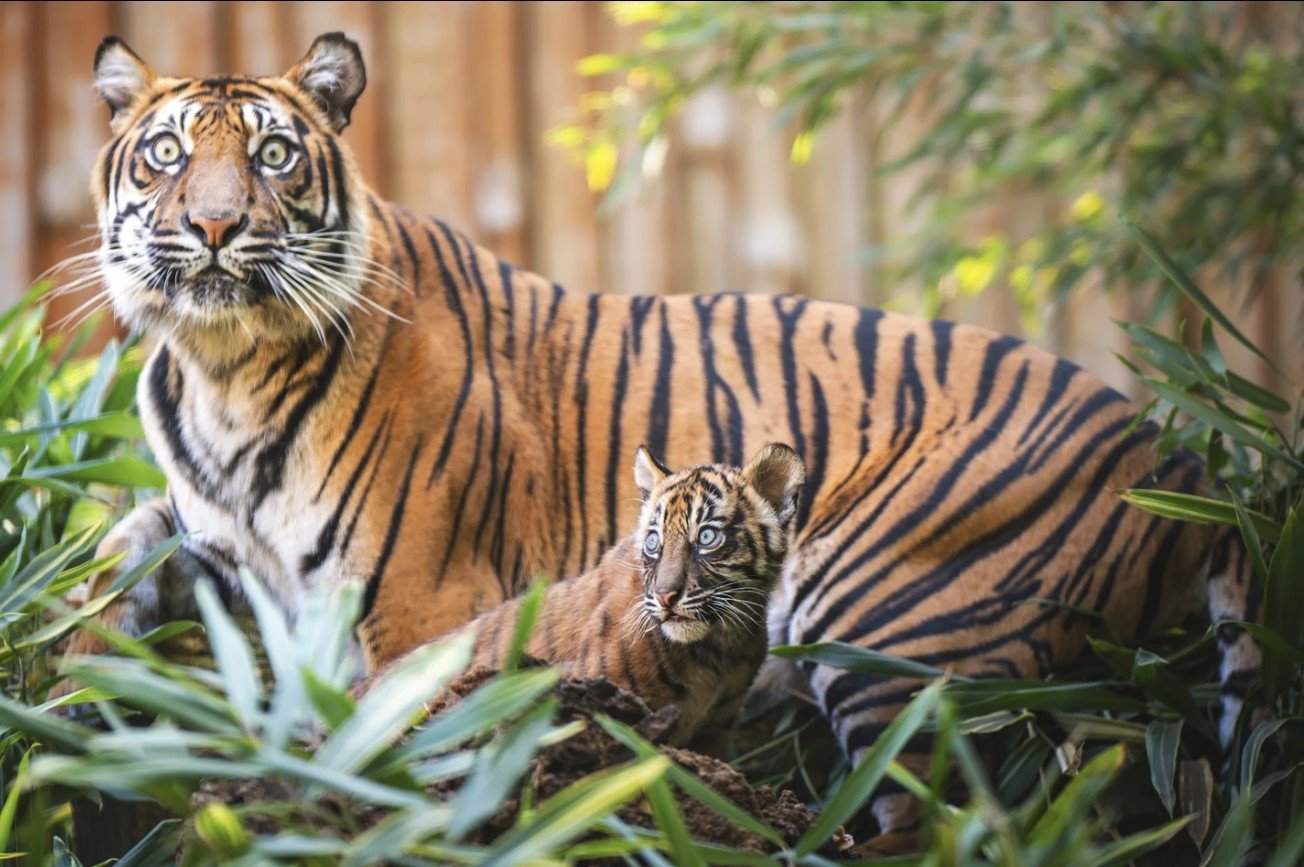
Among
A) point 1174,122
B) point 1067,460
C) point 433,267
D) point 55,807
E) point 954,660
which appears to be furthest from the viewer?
point 1174,122

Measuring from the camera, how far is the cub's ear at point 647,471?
2.57m

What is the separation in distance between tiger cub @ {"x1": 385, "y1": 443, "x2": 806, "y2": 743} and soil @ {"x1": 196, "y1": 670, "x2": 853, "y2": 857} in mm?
266

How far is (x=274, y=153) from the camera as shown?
113 inches

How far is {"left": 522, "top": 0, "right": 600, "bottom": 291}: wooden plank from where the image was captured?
654 centimetres

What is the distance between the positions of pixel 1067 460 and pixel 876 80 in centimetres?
260

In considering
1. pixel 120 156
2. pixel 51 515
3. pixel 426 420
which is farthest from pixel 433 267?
pixel 51 515

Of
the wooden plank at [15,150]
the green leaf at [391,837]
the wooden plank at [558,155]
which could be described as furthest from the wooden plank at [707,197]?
the green leaf at [391,837]

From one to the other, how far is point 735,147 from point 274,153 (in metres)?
4.20

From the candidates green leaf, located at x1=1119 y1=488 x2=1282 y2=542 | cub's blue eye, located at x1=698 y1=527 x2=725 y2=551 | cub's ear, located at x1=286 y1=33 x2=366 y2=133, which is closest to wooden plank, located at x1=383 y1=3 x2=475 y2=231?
cub's ear, located at x1=286 y1=33 x2=366 y2=133

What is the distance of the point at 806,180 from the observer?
689cm

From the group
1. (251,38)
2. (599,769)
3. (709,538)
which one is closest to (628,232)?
(251,38)

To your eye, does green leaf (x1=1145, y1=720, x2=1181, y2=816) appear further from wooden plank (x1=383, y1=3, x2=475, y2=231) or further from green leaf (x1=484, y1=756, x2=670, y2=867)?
wooden plank (x1=383, y1=3, x2=475, y2=231)

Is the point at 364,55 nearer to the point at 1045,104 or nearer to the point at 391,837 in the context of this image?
the point at 1045,104

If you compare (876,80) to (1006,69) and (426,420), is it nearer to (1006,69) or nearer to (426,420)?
(1006,69)
